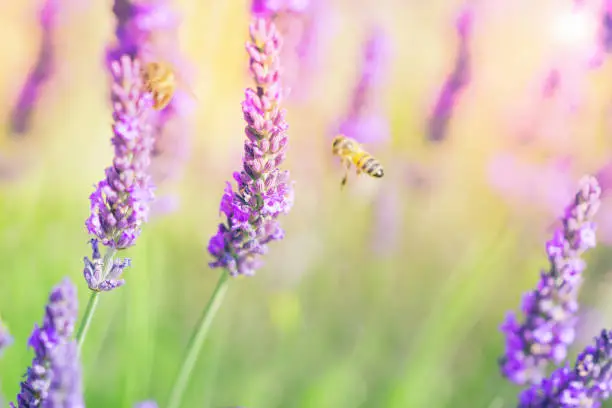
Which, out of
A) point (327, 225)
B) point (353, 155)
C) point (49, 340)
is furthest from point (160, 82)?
point (327, 225)

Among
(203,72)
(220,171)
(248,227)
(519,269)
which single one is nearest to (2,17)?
(220,171)

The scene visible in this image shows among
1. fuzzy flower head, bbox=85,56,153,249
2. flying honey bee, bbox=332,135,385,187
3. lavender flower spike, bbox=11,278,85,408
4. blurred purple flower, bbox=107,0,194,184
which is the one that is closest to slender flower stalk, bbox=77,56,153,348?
fuzzy flower head, bbox=85,56,153,249

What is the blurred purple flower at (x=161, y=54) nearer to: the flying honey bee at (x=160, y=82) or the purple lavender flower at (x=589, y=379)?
the flying honey bee at (x=160, y=82)

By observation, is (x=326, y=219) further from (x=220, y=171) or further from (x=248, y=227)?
(x=248, y=227)

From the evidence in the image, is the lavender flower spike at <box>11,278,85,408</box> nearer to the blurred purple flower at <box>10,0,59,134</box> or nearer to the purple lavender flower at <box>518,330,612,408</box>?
the purple lavender flower at <box>518,330,612,408</box>

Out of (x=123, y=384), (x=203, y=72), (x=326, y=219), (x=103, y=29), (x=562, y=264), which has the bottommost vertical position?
(x=562, y=264)

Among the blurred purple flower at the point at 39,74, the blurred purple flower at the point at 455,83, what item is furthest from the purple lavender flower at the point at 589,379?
the blurred purple flower at the point at 39,74

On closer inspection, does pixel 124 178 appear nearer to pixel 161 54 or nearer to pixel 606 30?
pixel 161 54
